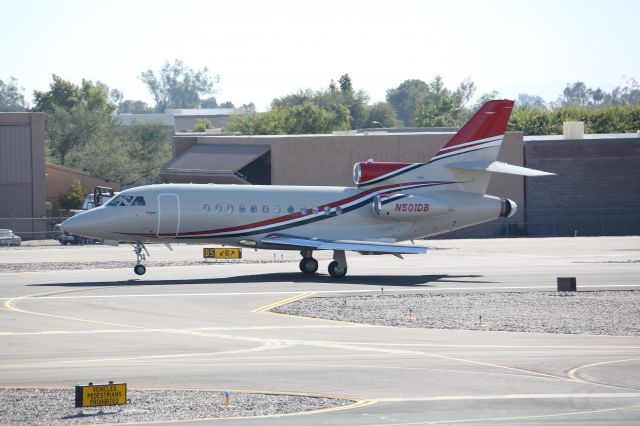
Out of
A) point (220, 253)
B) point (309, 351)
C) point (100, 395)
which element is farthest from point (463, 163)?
point (100, 395)

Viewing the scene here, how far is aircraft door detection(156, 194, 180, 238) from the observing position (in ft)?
128

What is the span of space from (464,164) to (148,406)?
25389mm

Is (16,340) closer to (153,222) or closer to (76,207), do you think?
(153,222)

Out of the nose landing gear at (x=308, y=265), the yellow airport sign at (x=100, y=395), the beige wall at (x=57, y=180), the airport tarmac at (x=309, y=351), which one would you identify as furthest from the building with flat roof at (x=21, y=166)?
the yellow airport sign at (x=100, y=395)

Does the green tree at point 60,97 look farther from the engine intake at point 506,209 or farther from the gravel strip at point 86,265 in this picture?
the engine intake at point 506,209

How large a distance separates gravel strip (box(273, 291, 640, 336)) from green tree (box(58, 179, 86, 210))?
1921 inches

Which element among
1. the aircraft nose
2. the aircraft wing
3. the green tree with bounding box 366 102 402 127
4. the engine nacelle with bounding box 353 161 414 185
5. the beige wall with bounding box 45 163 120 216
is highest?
the green tree with bounding box 366 102 402 127

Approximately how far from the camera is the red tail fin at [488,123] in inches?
1591

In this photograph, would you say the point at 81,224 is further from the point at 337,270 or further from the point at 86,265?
the point at 337,270

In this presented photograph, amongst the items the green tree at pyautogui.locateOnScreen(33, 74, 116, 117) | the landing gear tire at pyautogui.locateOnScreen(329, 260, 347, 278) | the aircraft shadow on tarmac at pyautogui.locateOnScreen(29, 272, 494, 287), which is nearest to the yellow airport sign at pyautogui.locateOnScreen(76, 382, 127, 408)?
the aircraft shadow on tarmac at pyautogui.locateOnScreen(29, 272, 494, 287)

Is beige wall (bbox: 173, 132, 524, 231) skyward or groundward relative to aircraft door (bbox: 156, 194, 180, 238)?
skyward

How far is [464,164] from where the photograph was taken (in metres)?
40.7

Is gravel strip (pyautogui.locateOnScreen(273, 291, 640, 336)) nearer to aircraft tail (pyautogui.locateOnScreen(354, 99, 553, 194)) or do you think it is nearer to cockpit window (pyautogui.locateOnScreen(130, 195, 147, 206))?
aircraft tail (pyautogui.locateOnScreen(354, 99, 553, 194))

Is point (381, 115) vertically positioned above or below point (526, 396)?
above
